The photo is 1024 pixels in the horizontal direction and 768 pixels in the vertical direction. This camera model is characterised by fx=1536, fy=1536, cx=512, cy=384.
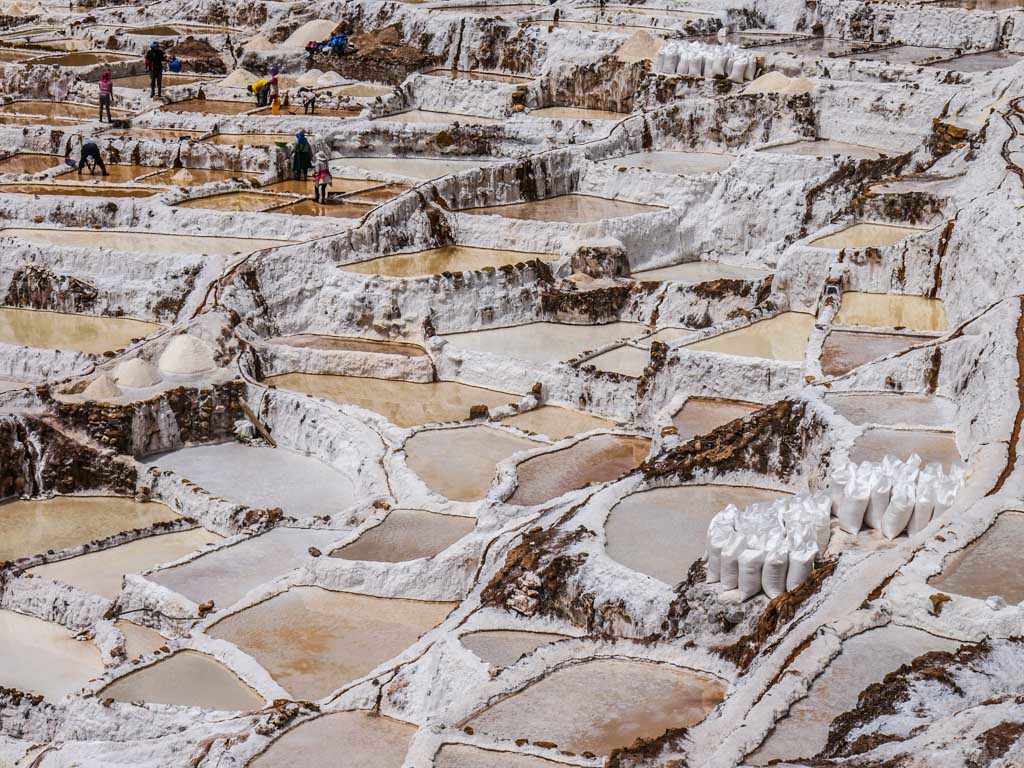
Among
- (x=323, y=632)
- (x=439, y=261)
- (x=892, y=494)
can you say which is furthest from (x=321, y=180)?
(x=892, y=494)

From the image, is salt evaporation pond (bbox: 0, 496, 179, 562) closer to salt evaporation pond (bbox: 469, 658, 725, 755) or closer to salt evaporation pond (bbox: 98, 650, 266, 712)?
salt evaporation pond (bbox: 98, 650, 266, 712)

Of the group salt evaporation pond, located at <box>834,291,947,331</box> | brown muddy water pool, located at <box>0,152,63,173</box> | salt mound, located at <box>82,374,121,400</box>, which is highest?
salt evaporation pond, located at <box>834,291,947,331</box>

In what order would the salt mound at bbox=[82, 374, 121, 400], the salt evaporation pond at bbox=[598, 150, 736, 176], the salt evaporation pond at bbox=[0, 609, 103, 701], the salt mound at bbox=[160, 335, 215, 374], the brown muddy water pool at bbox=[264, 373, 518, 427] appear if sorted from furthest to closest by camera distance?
the salt evaporation pond at bbox=[598, 150, 736, 176], the salt mound at bbox=[160, 335, 215, 374], the brown muddy water pool at bbox=[264, 373, 518, 427], the salt mound at bbox=[82, 374, 121, 400], the salt evaporation pond at bbox=[0, 609, 103, 701]

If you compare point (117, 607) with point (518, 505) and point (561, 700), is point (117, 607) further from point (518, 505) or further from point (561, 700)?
point (561, 700)

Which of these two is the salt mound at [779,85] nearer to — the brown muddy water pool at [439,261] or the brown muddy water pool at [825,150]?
the brown muddy water pool at [825,150]

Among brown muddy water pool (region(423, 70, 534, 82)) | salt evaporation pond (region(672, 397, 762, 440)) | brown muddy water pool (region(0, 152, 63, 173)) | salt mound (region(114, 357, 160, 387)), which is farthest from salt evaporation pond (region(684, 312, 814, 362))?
brown muddy water pool (region(0, 152, 63, 173))
